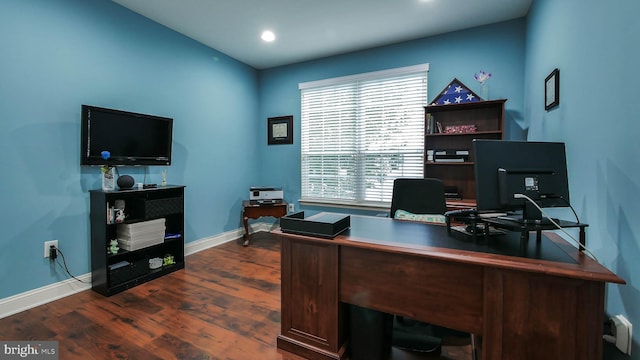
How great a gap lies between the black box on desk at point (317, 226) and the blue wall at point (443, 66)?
250 centimetres

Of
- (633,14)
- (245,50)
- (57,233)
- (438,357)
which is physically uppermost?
(245,50)

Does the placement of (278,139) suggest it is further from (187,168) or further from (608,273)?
(608,273)

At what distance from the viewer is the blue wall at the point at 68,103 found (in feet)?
7.01

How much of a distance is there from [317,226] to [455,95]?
2491mm

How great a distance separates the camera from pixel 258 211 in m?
3.88

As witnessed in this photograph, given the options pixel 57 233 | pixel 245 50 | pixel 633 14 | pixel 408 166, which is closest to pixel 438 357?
pixel 633 14

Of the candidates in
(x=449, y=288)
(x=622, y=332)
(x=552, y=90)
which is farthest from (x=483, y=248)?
(x=552, y=90)

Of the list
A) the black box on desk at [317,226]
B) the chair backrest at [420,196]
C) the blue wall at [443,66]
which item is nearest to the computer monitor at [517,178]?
the black box on desk at [317,226]

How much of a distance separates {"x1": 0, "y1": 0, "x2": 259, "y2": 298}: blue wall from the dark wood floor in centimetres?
47

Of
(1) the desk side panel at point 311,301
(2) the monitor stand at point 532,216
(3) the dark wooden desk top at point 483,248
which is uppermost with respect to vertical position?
(2) the monitor stand at point 532,216

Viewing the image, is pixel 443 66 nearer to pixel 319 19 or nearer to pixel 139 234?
pixel 319 19

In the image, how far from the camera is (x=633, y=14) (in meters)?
1.13

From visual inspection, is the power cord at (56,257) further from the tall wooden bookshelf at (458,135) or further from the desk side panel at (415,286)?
the tall wooden bookshelf at (458,135)

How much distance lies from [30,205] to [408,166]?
12.3ft
